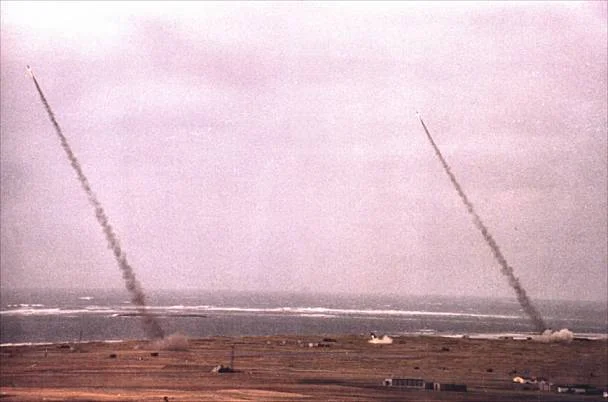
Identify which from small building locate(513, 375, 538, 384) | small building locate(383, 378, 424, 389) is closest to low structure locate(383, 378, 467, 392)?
small building locate(383, 378, 424, 389)

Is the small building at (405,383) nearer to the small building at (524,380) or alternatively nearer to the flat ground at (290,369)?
the flat ground at (290,369)

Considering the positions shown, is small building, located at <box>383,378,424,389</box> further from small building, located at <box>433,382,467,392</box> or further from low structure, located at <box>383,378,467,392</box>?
small building, located at <box>433,382,467,392</box>

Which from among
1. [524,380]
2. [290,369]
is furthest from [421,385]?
[290,369]

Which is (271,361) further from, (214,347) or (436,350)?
(436,350)

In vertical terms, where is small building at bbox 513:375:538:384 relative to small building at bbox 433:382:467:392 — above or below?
above

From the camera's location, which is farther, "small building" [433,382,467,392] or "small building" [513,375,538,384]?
"small building" [513,375,538,384]

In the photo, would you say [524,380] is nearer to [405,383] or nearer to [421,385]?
[421,385]

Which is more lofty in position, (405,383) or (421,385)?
(405,383)
